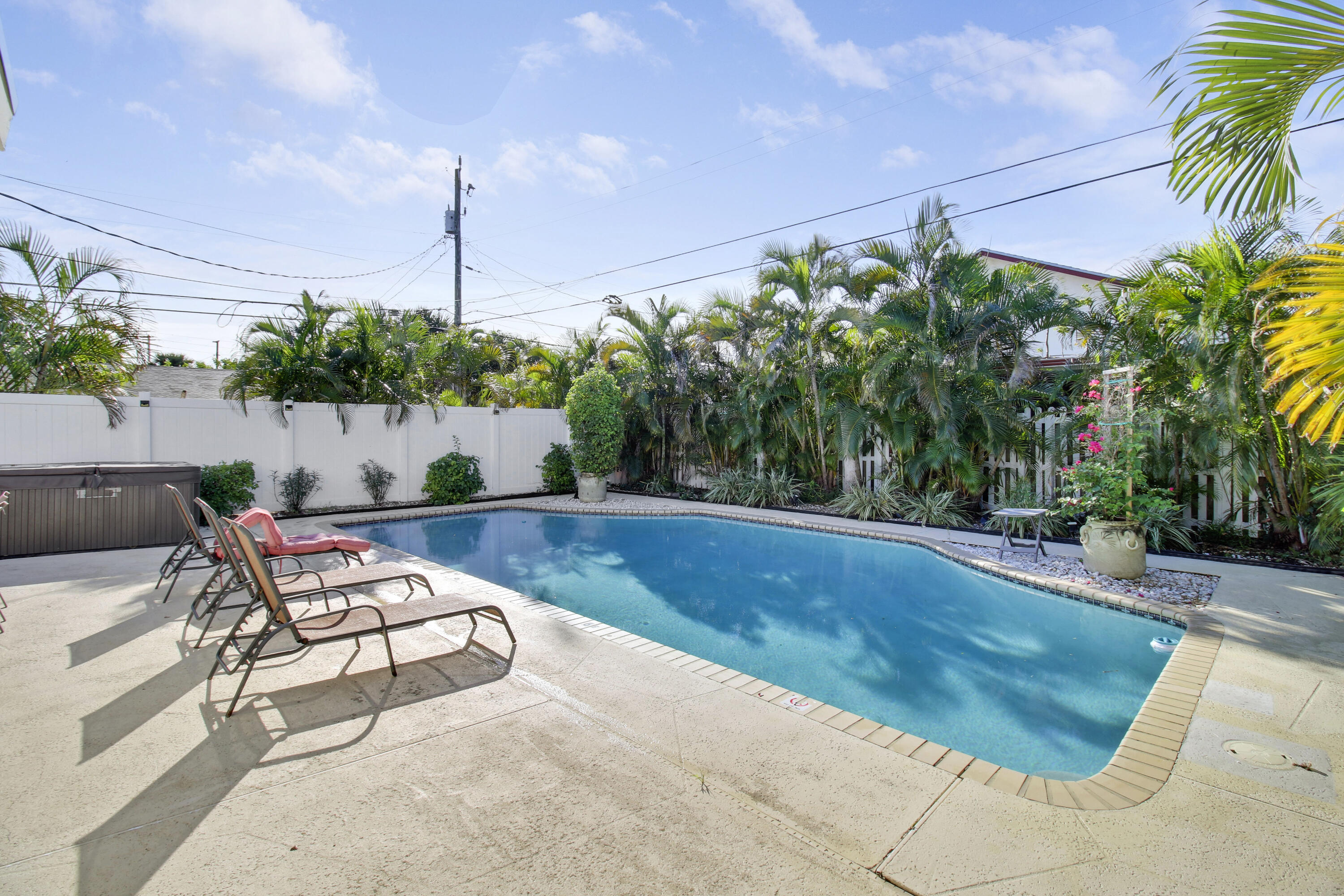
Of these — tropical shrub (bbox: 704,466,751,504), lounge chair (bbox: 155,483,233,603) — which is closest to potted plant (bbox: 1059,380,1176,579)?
tropical shrub (bbox: 704,466,751,504)

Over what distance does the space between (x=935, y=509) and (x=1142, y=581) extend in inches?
134

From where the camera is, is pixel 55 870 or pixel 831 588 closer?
pixel 55 870

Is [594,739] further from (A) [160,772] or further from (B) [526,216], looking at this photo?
(B) [526,216]

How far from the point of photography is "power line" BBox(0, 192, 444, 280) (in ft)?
41.7

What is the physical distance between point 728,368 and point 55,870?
1133 centimetres

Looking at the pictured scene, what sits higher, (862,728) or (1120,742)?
(862,728)

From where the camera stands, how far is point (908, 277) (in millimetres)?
9680

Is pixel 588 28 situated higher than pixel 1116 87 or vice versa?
pixel 588 28

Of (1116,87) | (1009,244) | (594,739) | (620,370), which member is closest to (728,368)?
(620,370)

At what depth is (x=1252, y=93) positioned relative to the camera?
7.05 feet

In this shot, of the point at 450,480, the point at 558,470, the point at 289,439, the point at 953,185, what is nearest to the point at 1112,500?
the point at 953,185

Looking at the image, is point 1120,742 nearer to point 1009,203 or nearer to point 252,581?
point 252,581

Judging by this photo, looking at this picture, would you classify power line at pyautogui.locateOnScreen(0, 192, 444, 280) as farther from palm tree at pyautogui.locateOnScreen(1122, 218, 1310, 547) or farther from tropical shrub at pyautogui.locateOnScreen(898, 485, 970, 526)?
palm tree at pyautogui.locateOnScreen(1122, 218, 1310, 547)

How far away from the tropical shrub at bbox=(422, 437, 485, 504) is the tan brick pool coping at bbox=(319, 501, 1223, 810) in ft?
20.8
